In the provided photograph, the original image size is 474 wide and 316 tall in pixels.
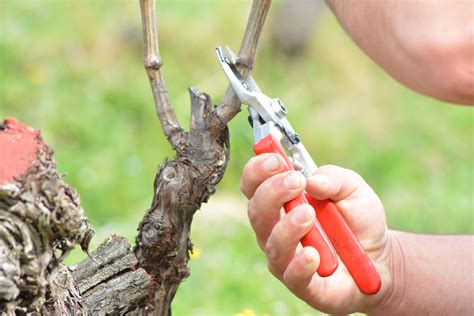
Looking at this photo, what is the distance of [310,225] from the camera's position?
188 cm

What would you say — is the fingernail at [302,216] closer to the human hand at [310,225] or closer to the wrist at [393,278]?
the human hand at [310,225]

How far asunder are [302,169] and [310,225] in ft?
0.60

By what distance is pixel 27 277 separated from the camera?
4.68ft

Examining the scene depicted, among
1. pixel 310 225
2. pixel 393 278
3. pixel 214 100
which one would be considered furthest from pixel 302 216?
pixel 214 100

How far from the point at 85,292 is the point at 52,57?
4214 mm

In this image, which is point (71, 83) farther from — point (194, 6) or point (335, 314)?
point (335, 314)

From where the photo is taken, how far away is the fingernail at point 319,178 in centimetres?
193

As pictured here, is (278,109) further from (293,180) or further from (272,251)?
(272,251)

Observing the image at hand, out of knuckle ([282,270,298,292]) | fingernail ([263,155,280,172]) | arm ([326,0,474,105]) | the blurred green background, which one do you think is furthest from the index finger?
the blurred green background

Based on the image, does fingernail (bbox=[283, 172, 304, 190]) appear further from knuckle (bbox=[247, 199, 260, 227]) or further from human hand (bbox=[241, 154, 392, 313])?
knuckle (bbox=[247, 199, 260, 227])

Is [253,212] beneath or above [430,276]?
above

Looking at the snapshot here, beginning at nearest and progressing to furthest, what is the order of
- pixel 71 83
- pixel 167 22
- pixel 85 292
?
pixel 85 292
pixel 71 83
pixel 167 22

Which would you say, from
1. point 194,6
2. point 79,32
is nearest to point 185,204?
point 79,32

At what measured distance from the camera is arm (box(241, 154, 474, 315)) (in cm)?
191
